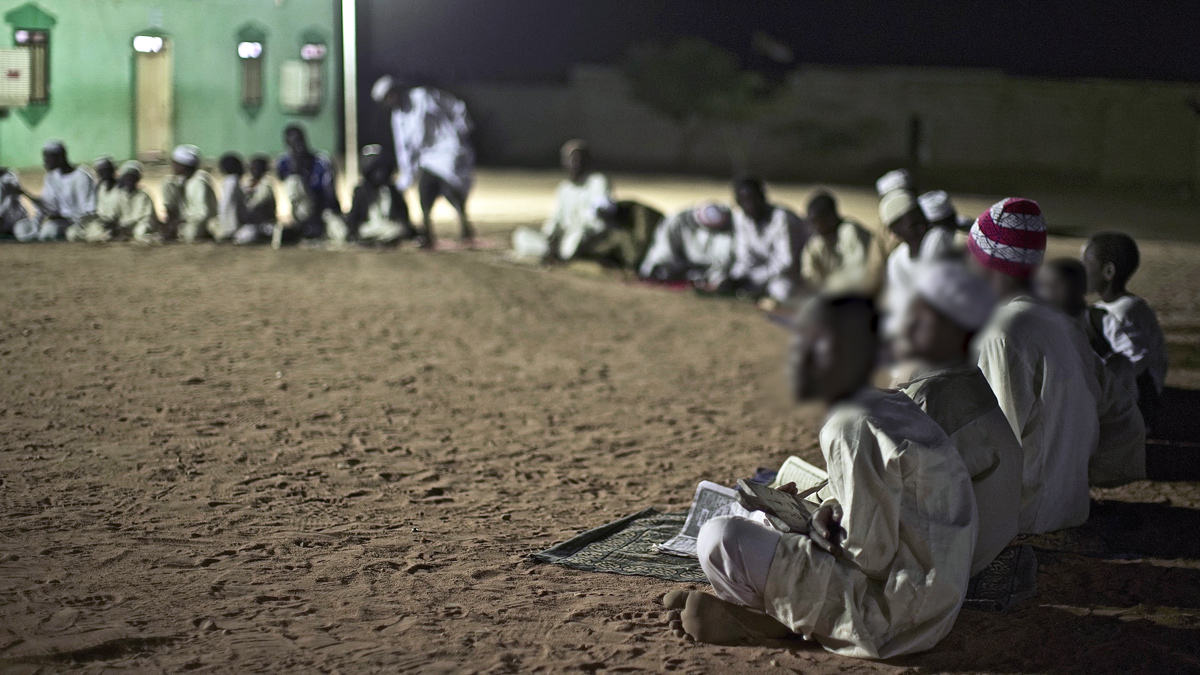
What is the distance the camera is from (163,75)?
67.9 ft

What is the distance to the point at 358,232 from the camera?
13031 millimetres

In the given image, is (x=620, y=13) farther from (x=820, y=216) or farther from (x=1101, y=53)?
(x=820, y=216)

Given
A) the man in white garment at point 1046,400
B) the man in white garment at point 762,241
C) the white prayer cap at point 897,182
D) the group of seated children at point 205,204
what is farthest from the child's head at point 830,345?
the group of seated children at point 205,204

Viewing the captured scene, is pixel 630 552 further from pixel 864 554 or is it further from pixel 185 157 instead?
pixel 185 157

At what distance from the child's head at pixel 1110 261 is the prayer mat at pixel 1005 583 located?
1.74 m

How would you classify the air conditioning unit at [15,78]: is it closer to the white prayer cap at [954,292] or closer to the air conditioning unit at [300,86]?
the air conditioning unit at [300,86]

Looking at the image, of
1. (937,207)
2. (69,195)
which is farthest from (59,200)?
(937,207)

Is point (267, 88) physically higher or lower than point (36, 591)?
higher

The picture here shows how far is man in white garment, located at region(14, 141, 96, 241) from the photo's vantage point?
12.1m

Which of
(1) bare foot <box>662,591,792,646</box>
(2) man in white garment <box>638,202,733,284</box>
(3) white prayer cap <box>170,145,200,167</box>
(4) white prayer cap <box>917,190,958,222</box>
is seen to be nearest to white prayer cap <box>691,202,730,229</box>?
(2) man in white garment <box>638,202,733,284</box>

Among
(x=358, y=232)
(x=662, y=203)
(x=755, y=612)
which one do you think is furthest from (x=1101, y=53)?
(x=755, y=612)

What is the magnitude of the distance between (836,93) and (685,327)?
20707 millimetres

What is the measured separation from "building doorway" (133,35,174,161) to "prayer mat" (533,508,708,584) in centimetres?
Answer: 1705

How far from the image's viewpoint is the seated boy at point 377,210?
1297 cm
